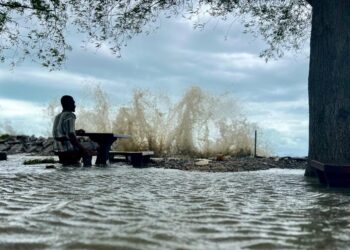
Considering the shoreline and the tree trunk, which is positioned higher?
the tree trunk

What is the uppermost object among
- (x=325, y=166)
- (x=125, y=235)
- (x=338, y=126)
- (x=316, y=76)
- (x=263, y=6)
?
(x=263, y=6)

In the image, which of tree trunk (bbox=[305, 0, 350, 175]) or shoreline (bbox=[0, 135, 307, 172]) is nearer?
tree trunk (bbox=[305, 0, 350, 175])

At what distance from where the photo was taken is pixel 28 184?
7867 mm

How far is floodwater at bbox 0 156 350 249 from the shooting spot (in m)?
3.64

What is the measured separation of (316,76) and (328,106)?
2.72 feet

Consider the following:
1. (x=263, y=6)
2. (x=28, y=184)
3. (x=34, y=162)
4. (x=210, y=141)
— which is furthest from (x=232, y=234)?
(x=210, y=141)

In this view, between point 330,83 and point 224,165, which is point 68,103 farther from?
point 330,83

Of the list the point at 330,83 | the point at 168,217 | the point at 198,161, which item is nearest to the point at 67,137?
the point at 198,161

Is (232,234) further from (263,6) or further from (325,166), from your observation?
(263,6)

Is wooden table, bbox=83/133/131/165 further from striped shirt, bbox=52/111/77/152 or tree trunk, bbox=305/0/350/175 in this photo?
tree trunk, bbox=305/0/350/175

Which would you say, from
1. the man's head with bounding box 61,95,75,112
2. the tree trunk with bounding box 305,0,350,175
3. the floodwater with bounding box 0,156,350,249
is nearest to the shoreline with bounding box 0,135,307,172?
the tree trunk with bounding box 305,0,350,175

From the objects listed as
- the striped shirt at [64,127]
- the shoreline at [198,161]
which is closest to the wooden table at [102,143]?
the shoreline at [198,161]

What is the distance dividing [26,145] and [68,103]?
41.4 feet

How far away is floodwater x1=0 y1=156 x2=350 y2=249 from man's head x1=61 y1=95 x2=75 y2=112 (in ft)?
16.4
